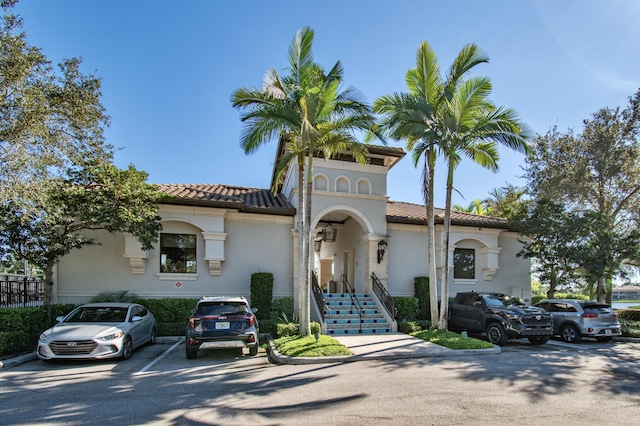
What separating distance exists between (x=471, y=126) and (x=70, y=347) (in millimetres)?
13788

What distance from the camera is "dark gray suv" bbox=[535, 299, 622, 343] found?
43.7 feet

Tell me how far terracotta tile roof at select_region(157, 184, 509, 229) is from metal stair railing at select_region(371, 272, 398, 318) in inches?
112

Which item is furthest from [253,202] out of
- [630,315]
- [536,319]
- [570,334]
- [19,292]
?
[630,315]

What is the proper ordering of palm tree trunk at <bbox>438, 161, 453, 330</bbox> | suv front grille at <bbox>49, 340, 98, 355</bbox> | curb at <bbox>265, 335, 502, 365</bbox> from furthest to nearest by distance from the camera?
palm tree trunk at <bbox>438, 161, 453, 330</bbox>, curb at <bbox>265, 335, 502, 365</bbox>, suv front grille at <bbox>49, 340, 98, 355</bbox>

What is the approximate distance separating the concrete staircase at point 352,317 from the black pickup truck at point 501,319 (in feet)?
9.65

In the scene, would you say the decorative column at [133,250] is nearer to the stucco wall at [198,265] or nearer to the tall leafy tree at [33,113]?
Answer: the stucco wall at [198,265]

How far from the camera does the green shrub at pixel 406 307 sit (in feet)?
50.9

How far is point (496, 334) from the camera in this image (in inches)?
506

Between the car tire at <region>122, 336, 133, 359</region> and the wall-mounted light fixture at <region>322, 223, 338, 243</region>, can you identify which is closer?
the car tire at <region>122, 336, 133, 359</region>

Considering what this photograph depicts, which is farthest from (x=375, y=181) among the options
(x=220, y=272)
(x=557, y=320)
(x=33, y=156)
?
(x=33, y=156)

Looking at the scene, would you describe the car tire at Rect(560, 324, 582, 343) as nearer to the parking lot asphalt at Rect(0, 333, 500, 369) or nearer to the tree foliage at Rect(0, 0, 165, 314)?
the parking lot asphalt at Rect(0, 333, 500, 369)

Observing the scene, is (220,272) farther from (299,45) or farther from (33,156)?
(299,45)

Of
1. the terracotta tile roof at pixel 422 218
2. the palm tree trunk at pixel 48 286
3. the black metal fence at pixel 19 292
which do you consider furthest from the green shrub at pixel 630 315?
the black metal fence at pixel 19 292

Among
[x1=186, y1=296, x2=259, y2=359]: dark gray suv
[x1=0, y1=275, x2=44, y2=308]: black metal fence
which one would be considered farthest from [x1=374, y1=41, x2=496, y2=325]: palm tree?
[x1=0, y1=275, x2=44, y2=308]: black metal fence
